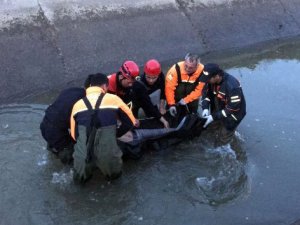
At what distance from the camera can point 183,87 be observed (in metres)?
7.05

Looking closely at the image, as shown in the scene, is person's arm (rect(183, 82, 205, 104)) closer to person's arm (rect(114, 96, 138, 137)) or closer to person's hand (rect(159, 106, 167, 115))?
person's hand (rect(159, 106, 167, 115))

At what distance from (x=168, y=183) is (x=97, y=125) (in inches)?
61.1

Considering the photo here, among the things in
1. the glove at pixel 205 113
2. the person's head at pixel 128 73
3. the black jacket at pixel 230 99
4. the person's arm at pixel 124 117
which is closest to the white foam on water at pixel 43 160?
the person's arm at pixel 124 117

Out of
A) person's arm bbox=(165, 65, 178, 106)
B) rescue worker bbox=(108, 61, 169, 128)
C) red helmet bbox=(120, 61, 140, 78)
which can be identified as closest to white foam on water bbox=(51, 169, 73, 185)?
rescue worker bbox=(108, 61, 169, 128)

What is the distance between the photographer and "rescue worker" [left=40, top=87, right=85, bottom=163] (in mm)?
5566

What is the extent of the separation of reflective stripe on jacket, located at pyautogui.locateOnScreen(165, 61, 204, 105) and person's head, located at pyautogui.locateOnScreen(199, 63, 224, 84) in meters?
0.41

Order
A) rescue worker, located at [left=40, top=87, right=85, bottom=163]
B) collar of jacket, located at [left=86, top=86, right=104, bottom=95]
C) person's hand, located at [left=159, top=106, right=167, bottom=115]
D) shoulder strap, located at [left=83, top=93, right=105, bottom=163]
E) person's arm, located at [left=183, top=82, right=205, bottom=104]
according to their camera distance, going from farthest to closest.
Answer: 1. person's hand, located at [left=159, top=106, right=167, bottom=115]
2. person's arm, located at [left=183, top=82, right=205, bottom=104]
3. rescue worker, located at [left=40, top=87, right=85, bottom=163]
4. collar of jacket, located at [left=86, top=86, right=104, bottom=95]
5. shoulder strap, located at [left=83, top=93, right=105, bottom=163]

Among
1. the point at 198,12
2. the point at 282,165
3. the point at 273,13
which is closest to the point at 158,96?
the point at 282,165

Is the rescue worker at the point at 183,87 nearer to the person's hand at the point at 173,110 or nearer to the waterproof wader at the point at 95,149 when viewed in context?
the person's hand at the point at 173,110

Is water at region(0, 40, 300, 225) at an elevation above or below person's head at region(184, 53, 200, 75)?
below

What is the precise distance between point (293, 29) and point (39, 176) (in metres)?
8.85

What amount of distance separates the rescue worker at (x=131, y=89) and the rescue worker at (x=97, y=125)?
2.19ft

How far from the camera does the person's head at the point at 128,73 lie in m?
6.02

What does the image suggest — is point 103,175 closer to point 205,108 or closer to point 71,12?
point 205,108
